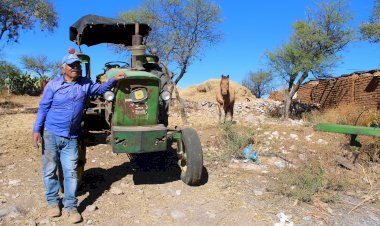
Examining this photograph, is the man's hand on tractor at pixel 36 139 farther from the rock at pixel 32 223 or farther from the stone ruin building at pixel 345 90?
the stone ruin building at pixel 345 90

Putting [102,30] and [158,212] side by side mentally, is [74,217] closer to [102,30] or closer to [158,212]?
[158,212]

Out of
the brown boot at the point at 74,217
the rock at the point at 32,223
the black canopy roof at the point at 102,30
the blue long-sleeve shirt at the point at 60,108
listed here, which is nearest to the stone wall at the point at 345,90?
the black canopy roof at the point at 102,30

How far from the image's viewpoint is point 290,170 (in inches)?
215

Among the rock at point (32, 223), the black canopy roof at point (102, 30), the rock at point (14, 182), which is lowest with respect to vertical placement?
the rock at point (32, 223)

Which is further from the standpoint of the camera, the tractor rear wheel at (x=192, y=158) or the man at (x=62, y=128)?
the tractor rear wheel at (x=192, y=158)

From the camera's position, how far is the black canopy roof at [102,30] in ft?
20.5

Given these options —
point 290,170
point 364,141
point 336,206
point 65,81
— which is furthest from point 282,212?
point 364,141

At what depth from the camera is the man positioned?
4016mm

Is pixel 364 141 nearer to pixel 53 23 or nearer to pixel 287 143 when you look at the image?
pixel 287 143

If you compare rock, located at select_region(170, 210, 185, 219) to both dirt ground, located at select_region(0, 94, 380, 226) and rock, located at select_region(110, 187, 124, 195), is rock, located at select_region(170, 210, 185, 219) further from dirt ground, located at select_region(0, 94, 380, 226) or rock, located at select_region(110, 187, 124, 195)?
rock, located at select_region(110, 187, 124, 195)

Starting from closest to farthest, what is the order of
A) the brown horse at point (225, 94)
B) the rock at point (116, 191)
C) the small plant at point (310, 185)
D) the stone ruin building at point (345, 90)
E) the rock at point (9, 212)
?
the rock at point (9, 212), the small plant at point (310, 185), the rock at point (116, 191), the brown horse at point (225, 94), the stone ruin building at point (345, 90)

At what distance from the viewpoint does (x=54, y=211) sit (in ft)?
13.1

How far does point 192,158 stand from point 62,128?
68.8 inches

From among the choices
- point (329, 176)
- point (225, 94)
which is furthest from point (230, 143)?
point (225, 94)
